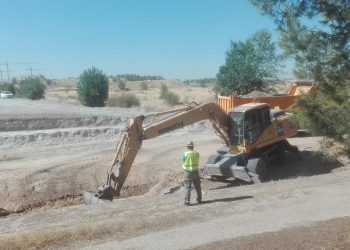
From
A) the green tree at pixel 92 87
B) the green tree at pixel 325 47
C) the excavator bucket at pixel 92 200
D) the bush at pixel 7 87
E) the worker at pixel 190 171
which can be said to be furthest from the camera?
the bush at pixel 7 87

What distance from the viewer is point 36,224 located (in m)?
12.5

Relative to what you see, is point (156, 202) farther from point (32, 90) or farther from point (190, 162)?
point (32, 90)

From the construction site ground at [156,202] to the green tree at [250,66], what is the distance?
1197 cm

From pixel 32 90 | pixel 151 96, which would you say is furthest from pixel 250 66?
pixel 151 96

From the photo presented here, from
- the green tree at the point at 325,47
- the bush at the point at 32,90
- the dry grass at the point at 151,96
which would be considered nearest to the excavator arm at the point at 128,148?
the green tree at the point at 325,47

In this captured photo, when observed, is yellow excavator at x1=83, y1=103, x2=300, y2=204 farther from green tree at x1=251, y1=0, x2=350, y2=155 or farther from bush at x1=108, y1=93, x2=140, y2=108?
bush at x1=108, y1=93, x2=140, y2=108

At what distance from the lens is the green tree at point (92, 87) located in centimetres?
5225

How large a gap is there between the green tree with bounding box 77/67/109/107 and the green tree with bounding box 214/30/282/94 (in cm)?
1542

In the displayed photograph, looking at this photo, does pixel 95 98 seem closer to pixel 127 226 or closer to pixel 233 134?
pixel 233 134

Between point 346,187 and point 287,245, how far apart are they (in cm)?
634

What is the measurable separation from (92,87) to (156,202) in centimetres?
3904

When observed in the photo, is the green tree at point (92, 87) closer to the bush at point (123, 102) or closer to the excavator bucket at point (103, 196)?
the bush at point (123, 102)

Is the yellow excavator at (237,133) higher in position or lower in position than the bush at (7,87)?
lower

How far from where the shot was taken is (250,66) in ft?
133
